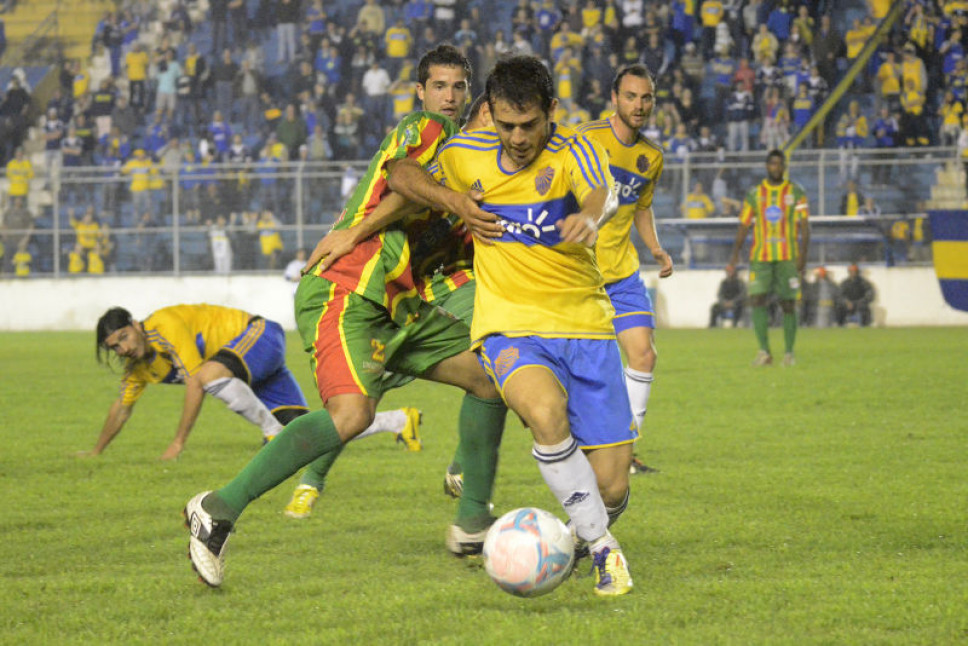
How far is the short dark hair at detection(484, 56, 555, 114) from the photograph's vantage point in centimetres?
444

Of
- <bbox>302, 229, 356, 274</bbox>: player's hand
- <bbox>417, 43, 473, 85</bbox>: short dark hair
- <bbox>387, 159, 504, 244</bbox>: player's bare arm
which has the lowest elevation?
<bbox>302, 229, 356, 274</bbox>: player's hand

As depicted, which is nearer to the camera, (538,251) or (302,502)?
(538,251)

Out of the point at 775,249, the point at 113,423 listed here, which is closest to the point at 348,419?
the point at 113,423

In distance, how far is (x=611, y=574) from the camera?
14.8ft

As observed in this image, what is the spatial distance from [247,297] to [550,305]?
20.2m

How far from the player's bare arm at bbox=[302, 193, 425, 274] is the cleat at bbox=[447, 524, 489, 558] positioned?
3.94ft

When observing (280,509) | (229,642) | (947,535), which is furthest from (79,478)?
(947,535)

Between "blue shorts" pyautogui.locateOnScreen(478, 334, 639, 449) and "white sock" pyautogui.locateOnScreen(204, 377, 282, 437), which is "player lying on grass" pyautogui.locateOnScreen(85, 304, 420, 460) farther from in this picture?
"blue shorts" pyautogui.locateOnScreen(478, 334, 639, 449)

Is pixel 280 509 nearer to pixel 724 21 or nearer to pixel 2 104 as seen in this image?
pixel 724 21

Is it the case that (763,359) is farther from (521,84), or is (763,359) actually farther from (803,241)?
(521,84)

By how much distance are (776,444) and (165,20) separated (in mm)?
25191

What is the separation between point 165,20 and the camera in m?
30.7

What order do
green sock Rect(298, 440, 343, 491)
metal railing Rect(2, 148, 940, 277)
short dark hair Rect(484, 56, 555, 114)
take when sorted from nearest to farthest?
short dark hair Rect(484, 56, 555, 114) < green sock Rect(298, 440, 343, 491) < metal railing Rect(2, 148, 940, 277)

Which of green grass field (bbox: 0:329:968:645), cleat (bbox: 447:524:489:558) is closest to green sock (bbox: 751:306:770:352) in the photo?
green grass field (bbox: 0:329:968:645)
